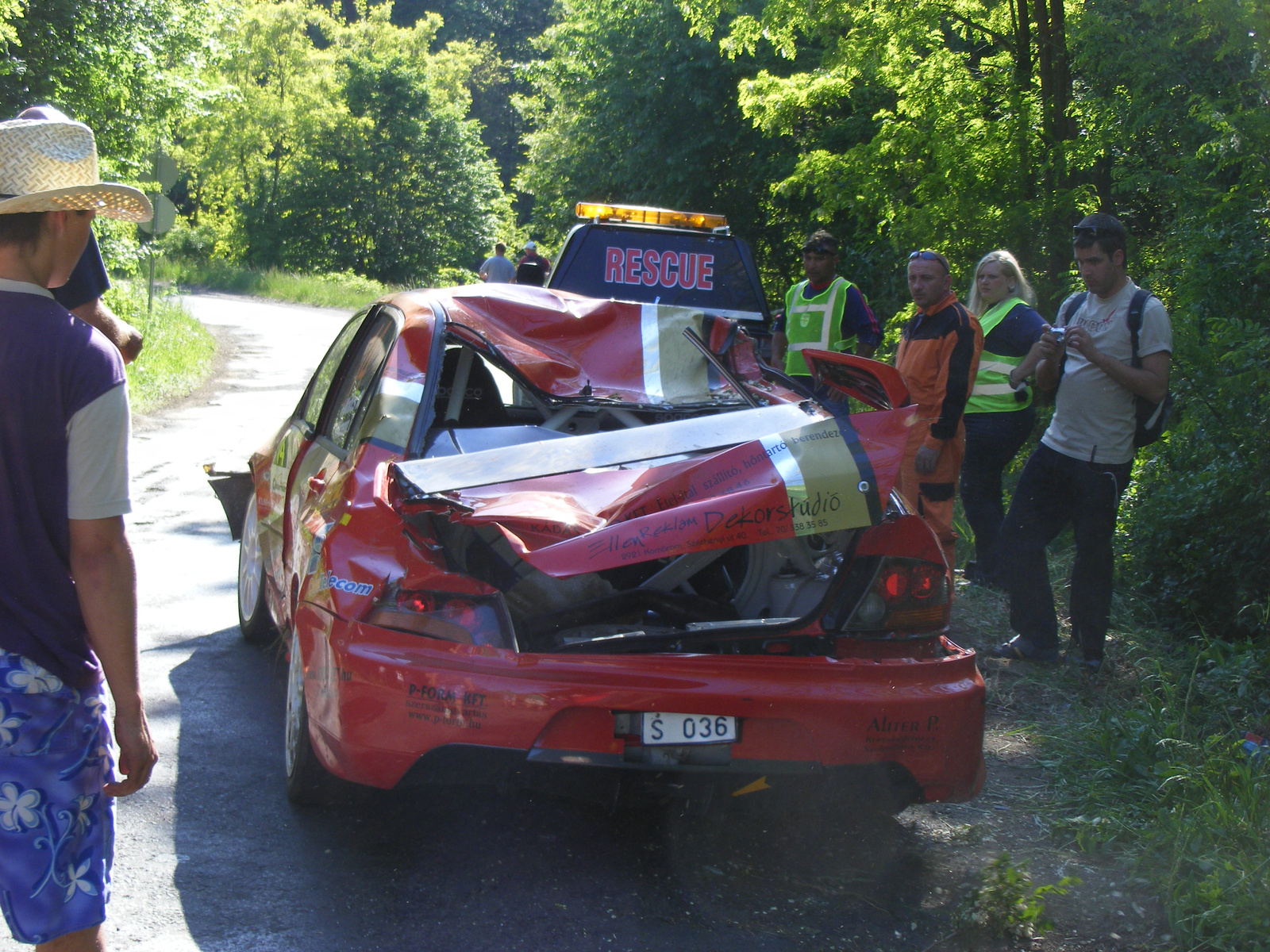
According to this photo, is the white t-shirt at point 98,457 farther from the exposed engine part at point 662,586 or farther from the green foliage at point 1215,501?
the green foliage at point 1215,501

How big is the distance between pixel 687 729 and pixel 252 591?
2.70 meters

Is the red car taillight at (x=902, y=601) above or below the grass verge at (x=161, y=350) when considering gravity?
above

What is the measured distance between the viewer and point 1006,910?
316 centimetres

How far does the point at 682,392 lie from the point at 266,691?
2.03m

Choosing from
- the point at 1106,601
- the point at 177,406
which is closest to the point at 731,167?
the point at 177,406

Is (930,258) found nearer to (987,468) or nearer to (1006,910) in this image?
(987,468)

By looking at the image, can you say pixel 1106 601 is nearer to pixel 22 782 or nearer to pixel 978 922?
pixel 978 922

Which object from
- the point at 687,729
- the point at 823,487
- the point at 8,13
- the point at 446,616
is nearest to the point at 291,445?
the point at 446,616

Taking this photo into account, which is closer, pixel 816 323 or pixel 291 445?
pixel 291 445

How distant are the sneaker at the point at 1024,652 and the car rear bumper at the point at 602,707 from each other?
89.2 inches

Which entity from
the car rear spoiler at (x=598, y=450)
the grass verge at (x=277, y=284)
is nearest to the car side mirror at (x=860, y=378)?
the car rear spoiler at (x=598, y=450)

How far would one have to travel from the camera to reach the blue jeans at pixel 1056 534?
5.16 meters

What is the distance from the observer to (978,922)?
315 cm

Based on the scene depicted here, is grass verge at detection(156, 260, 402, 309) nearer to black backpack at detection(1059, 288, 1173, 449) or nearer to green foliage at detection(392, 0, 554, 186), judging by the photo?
green foliage at detection(392, 0, 554, 186)
